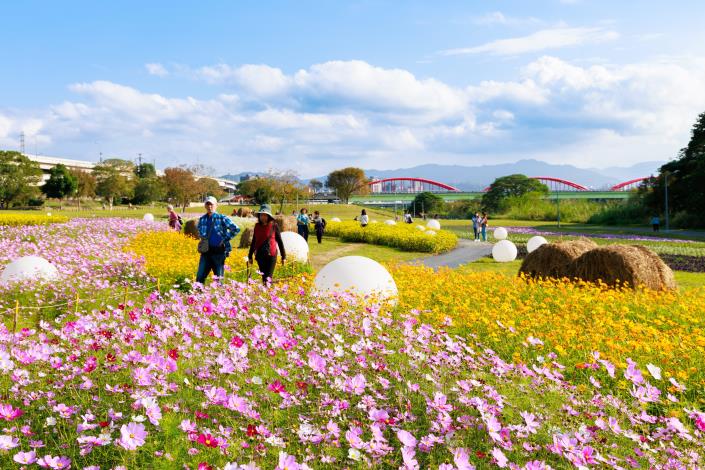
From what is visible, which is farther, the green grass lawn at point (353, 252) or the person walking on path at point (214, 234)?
the green grass lawn at point (353, 252)

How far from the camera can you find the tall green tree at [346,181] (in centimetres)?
10112

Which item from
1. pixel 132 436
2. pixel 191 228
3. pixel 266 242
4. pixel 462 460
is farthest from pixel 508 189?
pixel 132 436

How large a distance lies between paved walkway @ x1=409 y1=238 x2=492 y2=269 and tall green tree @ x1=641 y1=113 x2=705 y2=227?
2316 centimetres

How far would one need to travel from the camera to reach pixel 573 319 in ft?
23.3

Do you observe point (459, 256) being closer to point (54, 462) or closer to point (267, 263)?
point (267, 263)

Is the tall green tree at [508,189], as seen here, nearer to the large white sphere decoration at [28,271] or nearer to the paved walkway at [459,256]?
the paved walkway at [459,256]

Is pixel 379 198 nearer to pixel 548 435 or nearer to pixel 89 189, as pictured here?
pixel 89 189

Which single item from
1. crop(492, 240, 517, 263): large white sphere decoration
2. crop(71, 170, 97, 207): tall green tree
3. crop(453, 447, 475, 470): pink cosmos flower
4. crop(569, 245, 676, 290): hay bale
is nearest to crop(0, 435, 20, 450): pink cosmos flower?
crop(453, 447, 475, 470): pink cosmos flower

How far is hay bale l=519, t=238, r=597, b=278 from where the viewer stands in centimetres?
1164

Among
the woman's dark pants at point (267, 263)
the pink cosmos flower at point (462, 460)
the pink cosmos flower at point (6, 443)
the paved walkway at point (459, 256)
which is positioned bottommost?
the paved walkway at point (459, 256)

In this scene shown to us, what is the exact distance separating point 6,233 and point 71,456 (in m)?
19.7

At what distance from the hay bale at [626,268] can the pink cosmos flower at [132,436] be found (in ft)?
31.1

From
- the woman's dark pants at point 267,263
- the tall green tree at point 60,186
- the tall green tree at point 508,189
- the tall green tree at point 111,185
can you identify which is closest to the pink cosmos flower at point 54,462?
the woman's dark pants at point 267,263

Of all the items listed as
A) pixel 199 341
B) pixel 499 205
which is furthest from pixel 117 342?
pixel 499 205
